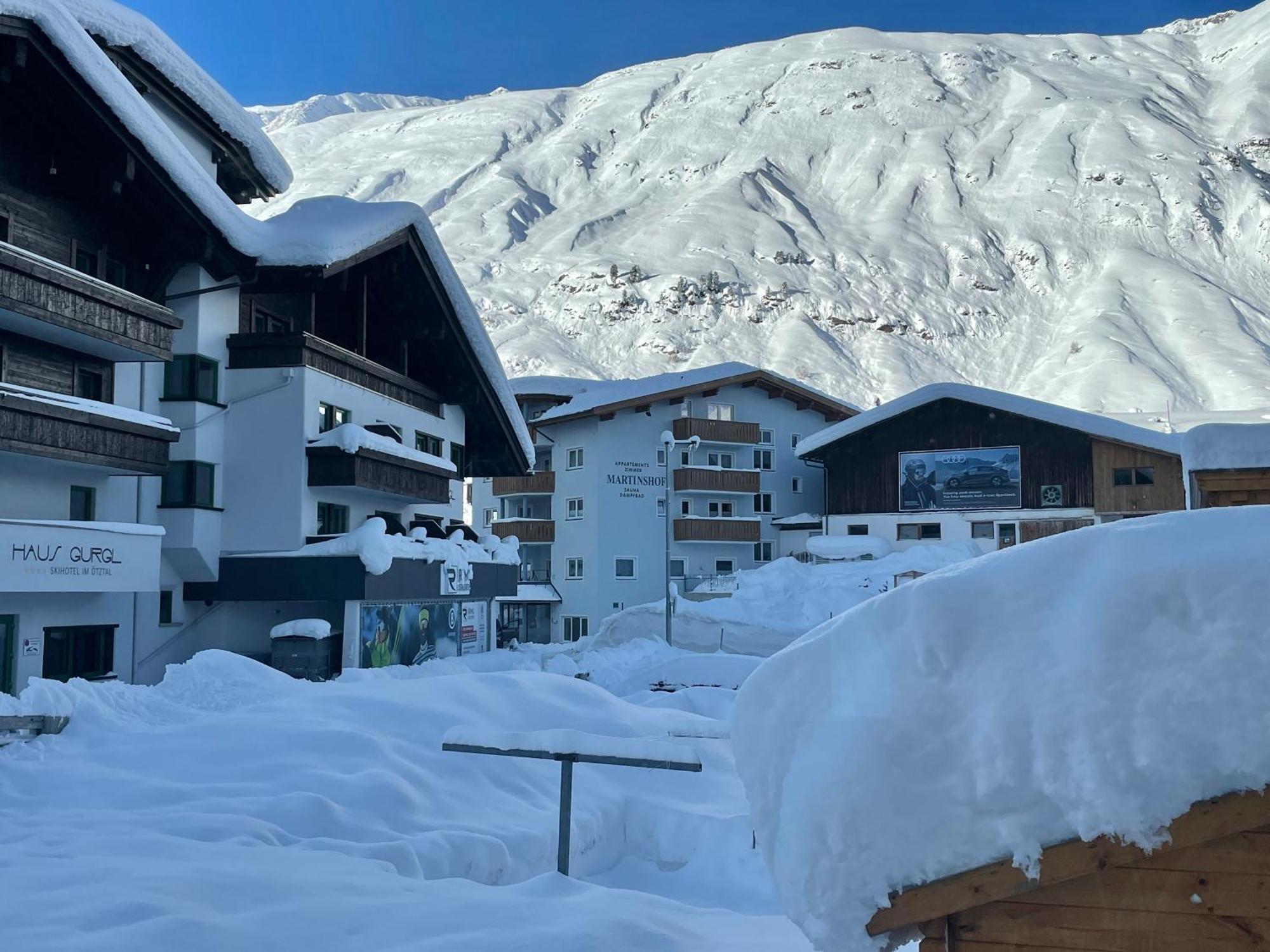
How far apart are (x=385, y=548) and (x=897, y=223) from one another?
5130 inches

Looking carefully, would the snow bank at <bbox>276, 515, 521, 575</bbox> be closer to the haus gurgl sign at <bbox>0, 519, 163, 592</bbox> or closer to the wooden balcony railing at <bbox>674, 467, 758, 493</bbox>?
the haus gurgl sign at <bbox>0, 519, 163, 592</bbox>

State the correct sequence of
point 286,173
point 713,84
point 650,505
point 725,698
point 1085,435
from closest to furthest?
1. point 725,698
2. point 286,173
3. point 1085,435
4. point 650,505
5. point 713,84

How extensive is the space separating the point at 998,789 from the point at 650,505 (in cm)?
4483

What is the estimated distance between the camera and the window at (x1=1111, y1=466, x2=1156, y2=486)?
41656mm

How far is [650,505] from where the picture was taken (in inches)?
1918

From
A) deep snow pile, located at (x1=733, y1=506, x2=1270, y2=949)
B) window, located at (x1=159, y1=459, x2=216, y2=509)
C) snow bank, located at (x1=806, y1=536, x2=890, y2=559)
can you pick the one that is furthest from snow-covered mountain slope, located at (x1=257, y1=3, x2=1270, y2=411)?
deep snow pile, located at (x1=733, y1=506, x2=1270, y2=949)

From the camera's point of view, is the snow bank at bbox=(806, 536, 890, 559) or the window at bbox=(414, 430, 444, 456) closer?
the window at bbox=(414, 430, 444, 456)

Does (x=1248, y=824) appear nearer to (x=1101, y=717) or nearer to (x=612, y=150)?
(x=1101, y=717)

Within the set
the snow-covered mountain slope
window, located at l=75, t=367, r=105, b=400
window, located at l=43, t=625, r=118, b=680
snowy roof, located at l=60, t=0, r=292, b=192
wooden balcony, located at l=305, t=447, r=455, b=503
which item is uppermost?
the snow-covered mountain slope

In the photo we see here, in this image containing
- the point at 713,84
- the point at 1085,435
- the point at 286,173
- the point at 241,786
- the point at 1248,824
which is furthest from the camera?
the point at 713,84

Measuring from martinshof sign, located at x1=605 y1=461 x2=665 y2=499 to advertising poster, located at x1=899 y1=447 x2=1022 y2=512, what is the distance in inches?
399

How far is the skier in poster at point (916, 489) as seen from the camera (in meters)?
45.0

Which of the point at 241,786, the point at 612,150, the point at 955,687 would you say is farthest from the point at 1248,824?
the point at 612,150

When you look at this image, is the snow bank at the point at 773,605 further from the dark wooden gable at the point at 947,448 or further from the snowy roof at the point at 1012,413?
the snowy roof at the point at 1012,413
